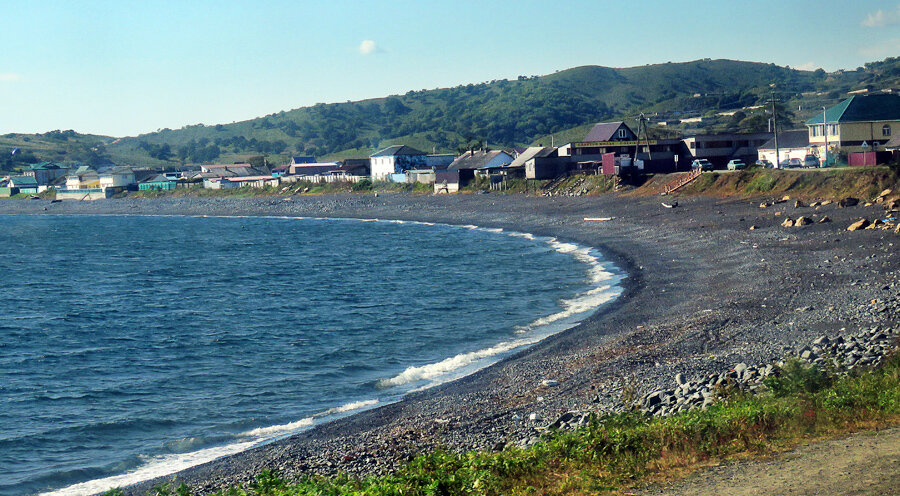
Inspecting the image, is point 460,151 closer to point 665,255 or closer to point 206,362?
point 665,255

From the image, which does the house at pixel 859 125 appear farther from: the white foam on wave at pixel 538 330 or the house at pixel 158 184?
the house at pixel 158 184

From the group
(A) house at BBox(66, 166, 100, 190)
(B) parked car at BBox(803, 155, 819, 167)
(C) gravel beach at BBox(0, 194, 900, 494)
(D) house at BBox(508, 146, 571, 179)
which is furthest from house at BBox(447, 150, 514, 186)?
(A) house at BBox(66, 166, 100, 190)

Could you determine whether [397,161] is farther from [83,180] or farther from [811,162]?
[83,180]

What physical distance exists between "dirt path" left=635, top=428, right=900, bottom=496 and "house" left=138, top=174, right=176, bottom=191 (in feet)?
499

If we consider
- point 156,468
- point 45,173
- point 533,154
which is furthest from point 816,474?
point 45,173

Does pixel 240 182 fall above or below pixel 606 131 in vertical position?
below

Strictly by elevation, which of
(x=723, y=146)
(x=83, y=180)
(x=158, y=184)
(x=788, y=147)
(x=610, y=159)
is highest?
(x=83, y=180)

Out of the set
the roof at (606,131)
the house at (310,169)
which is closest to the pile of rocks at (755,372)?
the roof at (606,131)

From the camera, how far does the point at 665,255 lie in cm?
4369

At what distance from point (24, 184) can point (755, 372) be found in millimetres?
182671

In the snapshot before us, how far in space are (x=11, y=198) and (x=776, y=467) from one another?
183 m

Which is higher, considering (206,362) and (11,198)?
(11,198)

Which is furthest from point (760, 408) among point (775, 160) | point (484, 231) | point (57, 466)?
point (775, 160)

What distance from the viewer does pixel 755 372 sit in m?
16.4
